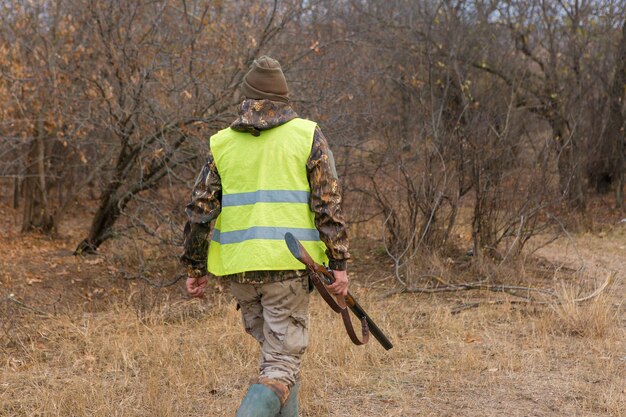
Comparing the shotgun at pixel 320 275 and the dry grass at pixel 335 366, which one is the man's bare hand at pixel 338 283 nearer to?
the shotgun at pixel 320 275

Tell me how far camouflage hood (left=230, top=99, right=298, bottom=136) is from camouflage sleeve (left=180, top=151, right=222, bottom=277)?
0.25 meters

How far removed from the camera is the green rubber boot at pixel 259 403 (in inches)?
119

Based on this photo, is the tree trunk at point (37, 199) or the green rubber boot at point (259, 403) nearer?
the green rubber boot at point (259, 403)

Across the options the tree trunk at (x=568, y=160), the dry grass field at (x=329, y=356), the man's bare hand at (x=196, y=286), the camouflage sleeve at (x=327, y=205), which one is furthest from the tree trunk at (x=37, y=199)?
the camouflage sleeve at (x=327, y=205)

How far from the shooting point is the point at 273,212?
3.19 metres

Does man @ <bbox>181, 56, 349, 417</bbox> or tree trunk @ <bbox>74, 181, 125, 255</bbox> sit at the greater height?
man @ <bbox>181, 56, 349, 417</bbox>

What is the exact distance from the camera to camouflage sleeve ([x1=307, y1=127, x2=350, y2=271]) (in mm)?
Answer: 3172

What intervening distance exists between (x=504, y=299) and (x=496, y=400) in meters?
2.37

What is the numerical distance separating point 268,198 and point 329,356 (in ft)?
6.41

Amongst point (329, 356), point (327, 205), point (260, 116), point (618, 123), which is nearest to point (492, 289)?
point (329, 356)

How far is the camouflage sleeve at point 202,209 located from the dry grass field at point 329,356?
106cm

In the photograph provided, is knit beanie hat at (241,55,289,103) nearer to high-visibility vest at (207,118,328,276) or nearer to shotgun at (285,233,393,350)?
high-visibility vest at (207,118,328,276)

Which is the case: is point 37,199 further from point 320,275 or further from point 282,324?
point 320,275

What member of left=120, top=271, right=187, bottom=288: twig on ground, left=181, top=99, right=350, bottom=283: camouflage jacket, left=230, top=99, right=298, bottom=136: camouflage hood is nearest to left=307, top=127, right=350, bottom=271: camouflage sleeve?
left=181, top=99, right=350, bottom=283: camouflage jacket
